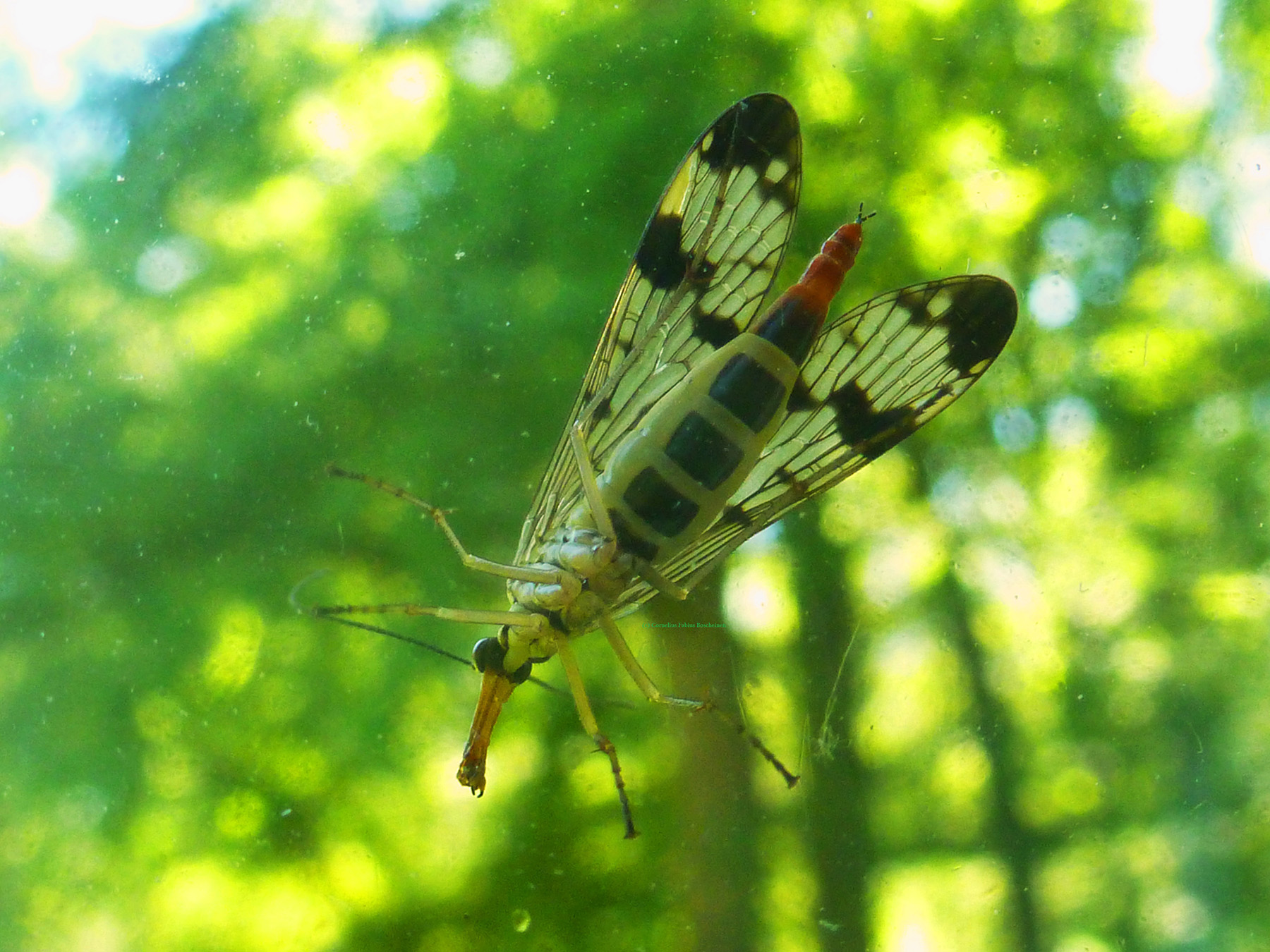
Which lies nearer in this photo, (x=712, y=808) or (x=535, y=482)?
(x=712, y=808)

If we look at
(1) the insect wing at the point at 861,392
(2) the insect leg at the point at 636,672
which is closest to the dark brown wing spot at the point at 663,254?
(1) the insect wing at the point at 861,392

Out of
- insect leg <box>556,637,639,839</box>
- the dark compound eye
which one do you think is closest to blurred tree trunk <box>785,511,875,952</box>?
insect leg <box>556,637,639,839</box>

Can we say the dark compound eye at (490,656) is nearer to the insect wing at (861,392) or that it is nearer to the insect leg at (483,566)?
the insect leg at (483,566)

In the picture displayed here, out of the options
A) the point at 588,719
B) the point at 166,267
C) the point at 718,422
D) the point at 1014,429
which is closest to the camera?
the point at 718,422

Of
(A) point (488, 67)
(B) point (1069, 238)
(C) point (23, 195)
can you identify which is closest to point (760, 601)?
(B) point (1069, 238)

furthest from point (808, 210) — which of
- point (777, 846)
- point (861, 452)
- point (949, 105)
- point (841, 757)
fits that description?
point (777, 846)

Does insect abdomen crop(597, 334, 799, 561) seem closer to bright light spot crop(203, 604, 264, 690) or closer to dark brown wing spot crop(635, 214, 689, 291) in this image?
dark brown wing spot crop(635, 214, 689, 291)

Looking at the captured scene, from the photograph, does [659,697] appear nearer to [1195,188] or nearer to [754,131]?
[754,131]

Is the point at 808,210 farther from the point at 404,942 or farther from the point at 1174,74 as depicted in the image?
the point at 404,942
